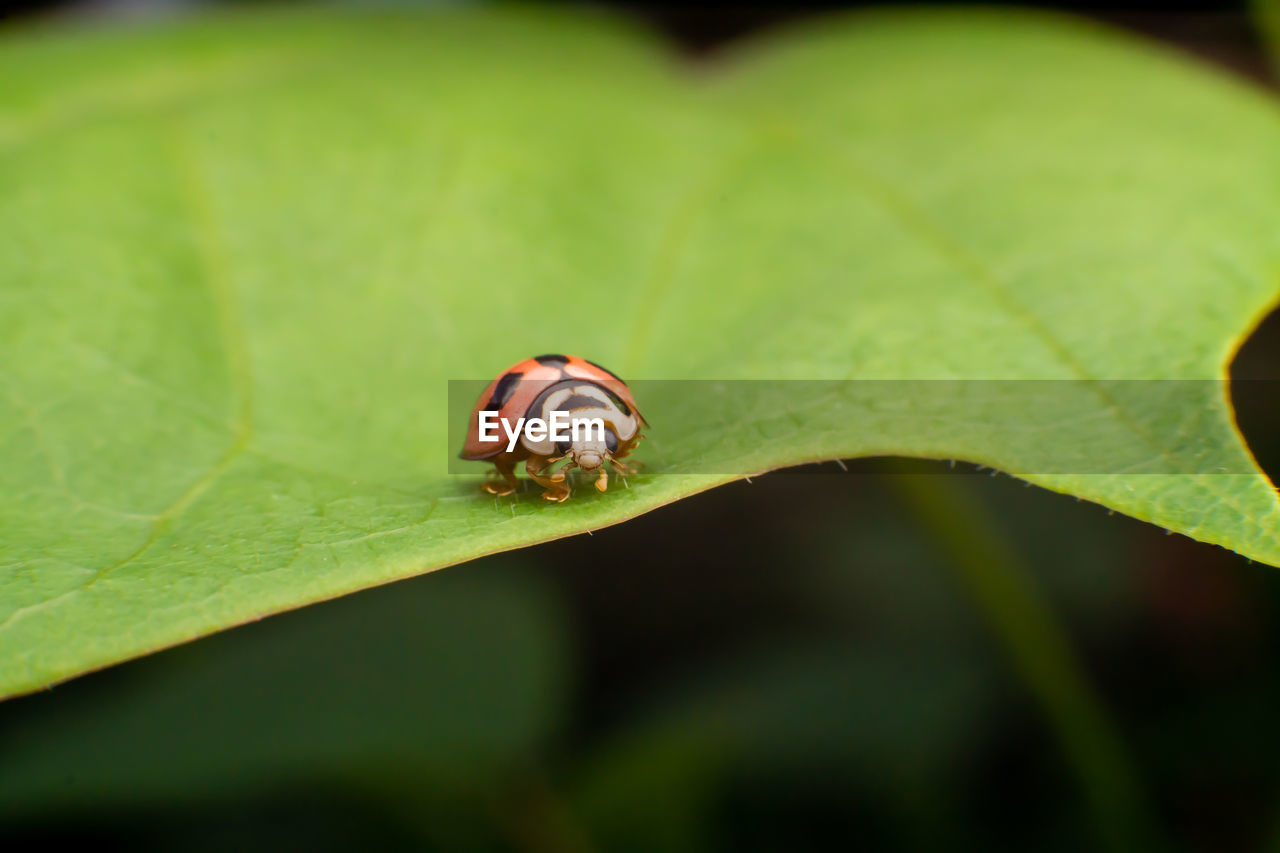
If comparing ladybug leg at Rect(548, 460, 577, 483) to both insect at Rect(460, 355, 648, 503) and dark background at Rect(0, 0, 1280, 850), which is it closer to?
insect at Rect(460, 355, 648, 503)

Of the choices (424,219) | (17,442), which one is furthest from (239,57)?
(17,442)

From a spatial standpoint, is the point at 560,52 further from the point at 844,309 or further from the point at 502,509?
the point at 502,509

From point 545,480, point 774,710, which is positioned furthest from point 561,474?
point 774,710

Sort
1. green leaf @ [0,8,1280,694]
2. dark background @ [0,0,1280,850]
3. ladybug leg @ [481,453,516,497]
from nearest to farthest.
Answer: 1. green leaf @ [0,8,1280,694]
2. ladybug leg @ [481,453,516,497]
3. dark background @ [0,0,1280,850]

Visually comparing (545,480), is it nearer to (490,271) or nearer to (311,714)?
(490,271)

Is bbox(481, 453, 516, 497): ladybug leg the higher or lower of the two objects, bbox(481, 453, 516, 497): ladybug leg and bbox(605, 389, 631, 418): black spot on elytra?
the lower

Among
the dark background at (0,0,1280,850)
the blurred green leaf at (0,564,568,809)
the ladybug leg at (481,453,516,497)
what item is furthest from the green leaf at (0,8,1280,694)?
the blurred green leaf at (0,564,568,809)
